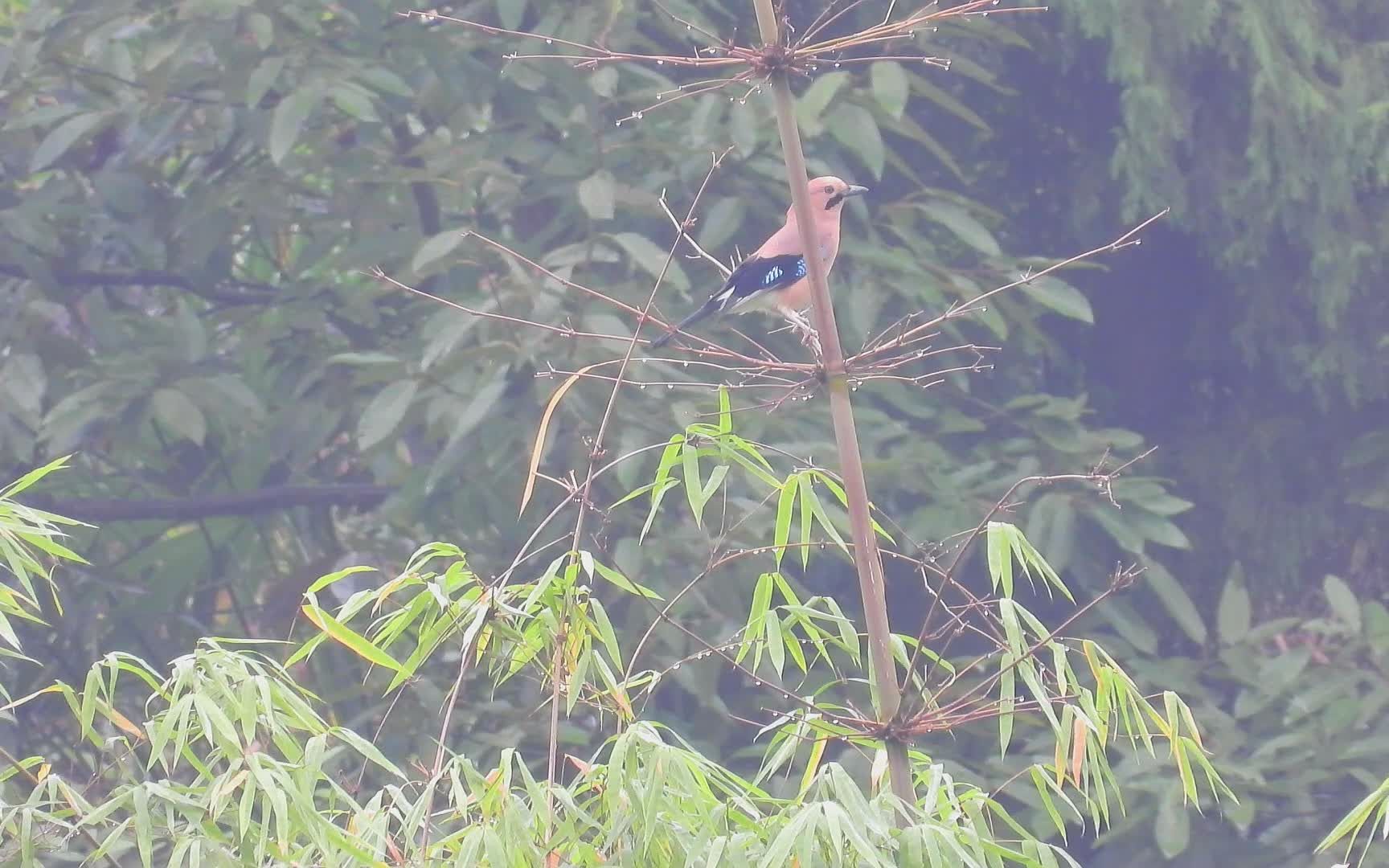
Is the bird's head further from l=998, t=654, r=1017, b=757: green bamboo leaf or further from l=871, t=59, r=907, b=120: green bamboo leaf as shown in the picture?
l=998, t=654, r=1017, b=757: green bamboo leaf

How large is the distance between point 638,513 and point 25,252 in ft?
6.92

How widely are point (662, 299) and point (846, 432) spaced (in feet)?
9.57

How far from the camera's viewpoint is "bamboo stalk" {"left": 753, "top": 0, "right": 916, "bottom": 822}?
7.42 ft

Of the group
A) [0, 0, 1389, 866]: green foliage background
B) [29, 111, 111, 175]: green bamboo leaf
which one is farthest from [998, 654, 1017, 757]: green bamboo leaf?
[29, 111, 111, 175]: green bamboo leaf

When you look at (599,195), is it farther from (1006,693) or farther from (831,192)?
(1006,693)

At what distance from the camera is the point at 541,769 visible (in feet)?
15.9

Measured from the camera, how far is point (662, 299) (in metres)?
5.20

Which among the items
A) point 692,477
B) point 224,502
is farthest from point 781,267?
→ point 692,477

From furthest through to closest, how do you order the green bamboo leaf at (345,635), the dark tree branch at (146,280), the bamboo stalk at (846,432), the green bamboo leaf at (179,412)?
1. the dark tree branch at (146,280)
2. the green bamboo leaf at (179,412)
3. the green bamboo leaf at (345,635)
4. the bamboo stalk at (846,432)

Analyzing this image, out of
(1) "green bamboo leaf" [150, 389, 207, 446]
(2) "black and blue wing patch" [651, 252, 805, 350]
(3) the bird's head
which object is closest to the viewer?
(2) "black and blue wing patch" [651, 252, 805, 350]

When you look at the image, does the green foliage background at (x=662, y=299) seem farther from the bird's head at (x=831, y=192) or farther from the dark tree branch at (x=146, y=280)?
the bird's head at (x=831, y=192)

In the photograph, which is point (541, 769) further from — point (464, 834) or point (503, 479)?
point (464, 834)

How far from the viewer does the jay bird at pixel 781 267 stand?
4703 millimetres

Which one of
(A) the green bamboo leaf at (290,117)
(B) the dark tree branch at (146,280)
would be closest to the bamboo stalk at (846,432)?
(A) the green bamboo leaf at (290,117)
